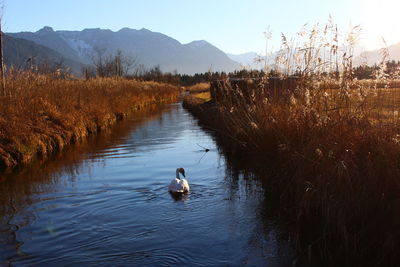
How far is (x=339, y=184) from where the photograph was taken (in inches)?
199

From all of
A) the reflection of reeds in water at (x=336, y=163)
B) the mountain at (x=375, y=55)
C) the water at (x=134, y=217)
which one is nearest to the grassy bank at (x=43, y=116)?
the water at (x=134, y=217)

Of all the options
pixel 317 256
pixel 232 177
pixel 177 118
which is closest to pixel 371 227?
pixel 317 256

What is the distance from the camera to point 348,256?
4559 mm

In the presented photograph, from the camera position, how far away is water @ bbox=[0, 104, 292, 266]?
5156 millimetres

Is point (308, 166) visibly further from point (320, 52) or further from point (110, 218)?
point (110, 218)

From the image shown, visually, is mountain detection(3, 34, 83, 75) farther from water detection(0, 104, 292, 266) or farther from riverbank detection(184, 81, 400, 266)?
riverbank detection(184, 81, 400, 266)

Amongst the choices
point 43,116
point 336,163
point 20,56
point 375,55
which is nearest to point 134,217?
point 336,163

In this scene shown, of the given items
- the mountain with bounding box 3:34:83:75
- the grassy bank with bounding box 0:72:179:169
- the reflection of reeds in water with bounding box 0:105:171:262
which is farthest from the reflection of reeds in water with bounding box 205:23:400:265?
the mountain with bounding box 3:34:83:75

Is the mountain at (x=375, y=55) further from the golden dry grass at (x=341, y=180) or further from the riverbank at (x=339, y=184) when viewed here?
the riverbank at (x=339, y=184)

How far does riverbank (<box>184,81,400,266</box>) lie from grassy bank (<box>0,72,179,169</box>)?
6.44m

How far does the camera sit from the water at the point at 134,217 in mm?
5156

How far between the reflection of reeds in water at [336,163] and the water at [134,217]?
0.53 meters

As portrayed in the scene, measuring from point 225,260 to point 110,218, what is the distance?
2231 mm

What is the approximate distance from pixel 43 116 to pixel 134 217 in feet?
23.4
